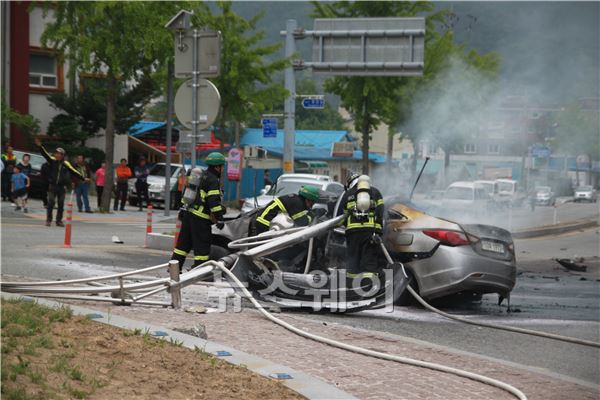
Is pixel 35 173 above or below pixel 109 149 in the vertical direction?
below

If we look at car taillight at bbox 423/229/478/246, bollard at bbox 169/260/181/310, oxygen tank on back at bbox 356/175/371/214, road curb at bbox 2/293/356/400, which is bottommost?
road curb at bbox 2/293/356/400

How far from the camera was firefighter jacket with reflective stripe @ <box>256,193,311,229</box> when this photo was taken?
35.4 ft

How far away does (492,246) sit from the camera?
34.0 feet

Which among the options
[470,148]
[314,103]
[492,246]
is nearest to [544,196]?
[314,103]

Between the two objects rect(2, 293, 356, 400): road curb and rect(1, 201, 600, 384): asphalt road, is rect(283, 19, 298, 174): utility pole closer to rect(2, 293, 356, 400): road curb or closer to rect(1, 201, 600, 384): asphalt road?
rect(1, 201, 600, 384): asphalt road

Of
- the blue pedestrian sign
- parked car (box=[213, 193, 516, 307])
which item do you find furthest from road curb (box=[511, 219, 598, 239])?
parked car (box=[213, 193, 516, 307])

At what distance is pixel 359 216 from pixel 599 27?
6.97m

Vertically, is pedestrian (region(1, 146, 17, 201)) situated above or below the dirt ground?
above

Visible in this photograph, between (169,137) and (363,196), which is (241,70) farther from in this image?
(363,196)

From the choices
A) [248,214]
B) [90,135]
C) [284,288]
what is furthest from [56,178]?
[90,135]

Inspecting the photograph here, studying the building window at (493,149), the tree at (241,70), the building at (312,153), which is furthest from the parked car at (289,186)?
the building at (312,153)

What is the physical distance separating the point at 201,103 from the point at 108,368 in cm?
981

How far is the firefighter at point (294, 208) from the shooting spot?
10.8m

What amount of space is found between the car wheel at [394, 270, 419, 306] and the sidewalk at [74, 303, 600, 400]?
72.3 inches
